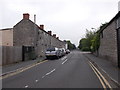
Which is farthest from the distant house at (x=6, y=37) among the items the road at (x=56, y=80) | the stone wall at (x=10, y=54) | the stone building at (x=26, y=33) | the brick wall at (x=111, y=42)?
the road at (x=56, y=80)

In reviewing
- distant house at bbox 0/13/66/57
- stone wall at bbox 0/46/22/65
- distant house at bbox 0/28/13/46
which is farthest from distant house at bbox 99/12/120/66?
distant house at bbox 0/28/13/46

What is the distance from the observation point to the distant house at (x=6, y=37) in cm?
4331

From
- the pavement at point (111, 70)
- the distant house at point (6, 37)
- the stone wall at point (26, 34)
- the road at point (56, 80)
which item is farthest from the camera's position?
the distant house at point (6, 37)

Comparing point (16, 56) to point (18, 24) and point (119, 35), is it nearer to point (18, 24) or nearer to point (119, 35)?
point (119, 35)

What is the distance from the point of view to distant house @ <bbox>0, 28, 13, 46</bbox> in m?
43.3

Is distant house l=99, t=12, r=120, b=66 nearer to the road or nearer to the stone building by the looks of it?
the road

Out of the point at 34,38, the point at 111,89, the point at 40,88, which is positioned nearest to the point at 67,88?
the point at 40,88

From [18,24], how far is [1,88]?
114ft

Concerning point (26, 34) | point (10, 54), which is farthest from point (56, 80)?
point (26, 34)

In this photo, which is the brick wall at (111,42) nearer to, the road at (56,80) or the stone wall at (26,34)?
the road at (56,80)

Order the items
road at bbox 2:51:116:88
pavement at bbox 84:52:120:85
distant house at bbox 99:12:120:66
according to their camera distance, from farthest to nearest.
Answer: distant house at bbox 99:12:120:66 < pavement at bbox 84:52:120:85 < road at bbox 2:51:116:88

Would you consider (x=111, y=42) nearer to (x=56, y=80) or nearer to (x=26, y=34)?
(x=56, y=80)

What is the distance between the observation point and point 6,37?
43562 mm

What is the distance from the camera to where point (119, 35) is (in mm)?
17703
